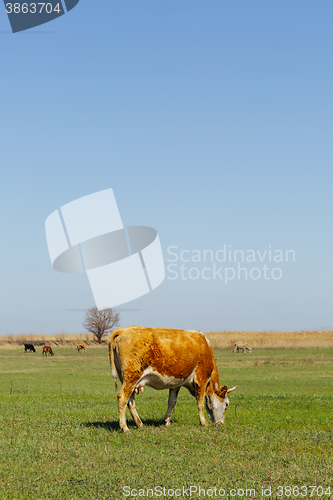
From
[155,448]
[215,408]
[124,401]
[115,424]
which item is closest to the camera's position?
[155,448]

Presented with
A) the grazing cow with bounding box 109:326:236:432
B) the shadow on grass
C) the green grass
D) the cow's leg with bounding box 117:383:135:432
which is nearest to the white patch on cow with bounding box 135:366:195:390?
the grazing cow with bounding box 109:326:236:432

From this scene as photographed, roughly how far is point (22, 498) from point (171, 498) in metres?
2.24

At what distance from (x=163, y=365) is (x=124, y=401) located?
1.32 meters

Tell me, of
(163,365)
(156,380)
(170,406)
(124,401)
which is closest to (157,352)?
(163,365)

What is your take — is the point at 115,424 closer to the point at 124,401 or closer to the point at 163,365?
the point at 124,401

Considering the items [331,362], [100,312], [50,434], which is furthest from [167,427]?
[100,312]

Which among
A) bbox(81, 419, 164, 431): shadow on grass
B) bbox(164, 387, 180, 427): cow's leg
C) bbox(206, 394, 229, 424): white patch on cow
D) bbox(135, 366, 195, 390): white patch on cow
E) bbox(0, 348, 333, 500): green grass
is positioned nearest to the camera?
bbox(0, 348, 333, 500): green grass

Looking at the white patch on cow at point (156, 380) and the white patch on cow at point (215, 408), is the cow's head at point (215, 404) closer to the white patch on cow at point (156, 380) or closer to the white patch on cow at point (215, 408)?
the white patch on cow at point (215, 408)

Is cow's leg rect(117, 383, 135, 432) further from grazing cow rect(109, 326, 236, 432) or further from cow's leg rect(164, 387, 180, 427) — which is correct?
cow's leg rect(164, 387, 180, 427)

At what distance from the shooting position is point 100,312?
4178 inches

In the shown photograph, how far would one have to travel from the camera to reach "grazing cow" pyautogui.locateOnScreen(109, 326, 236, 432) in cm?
1229

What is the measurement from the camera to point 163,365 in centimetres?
1263

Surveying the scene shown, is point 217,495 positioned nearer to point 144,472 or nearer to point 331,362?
point 144,472

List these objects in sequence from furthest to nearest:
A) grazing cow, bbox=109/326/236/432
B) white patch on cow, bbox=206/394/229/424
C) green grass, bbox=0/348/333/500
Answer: white patch on cow, bbox=206/394/229/424
grazing cow, bbox=109/326/236/432
green grass, bbox=0/348/333/500
